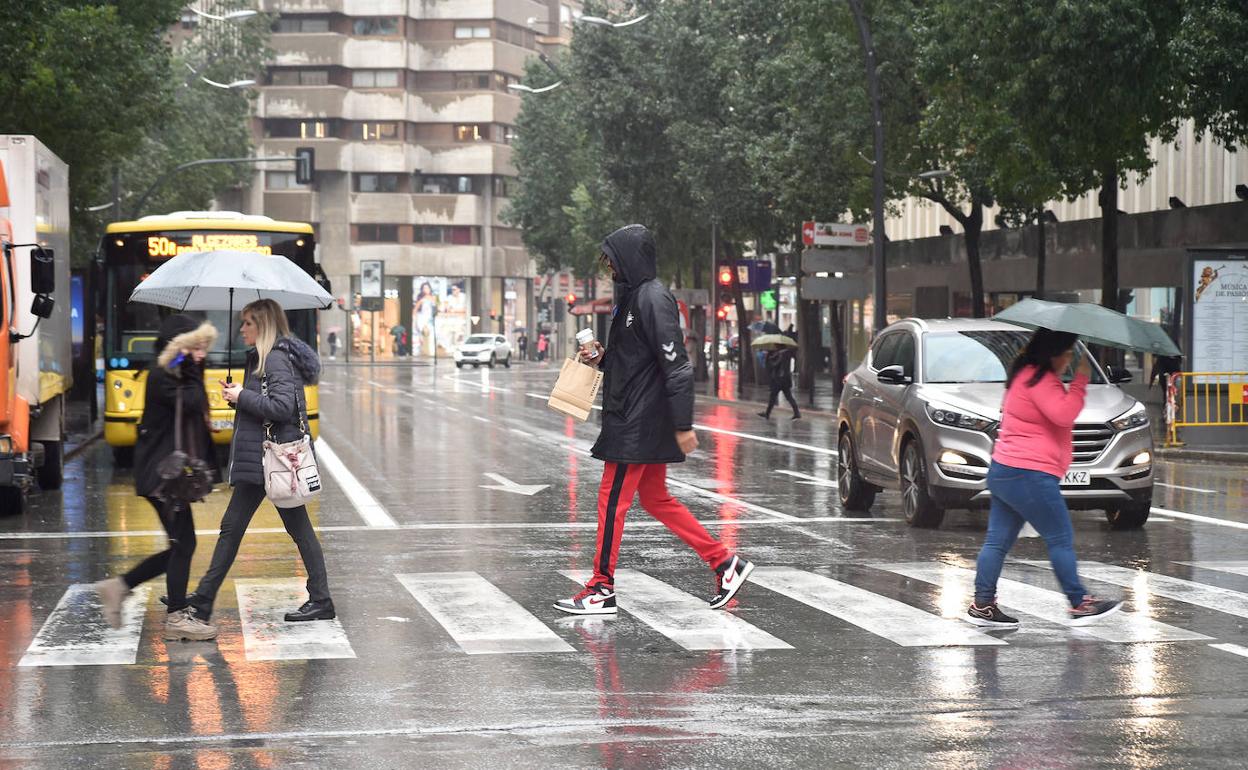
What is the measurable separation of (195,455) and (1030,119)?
18871 millimetres

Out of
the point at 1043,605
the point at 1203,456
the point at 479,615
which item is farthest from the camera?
the point at 1203,456

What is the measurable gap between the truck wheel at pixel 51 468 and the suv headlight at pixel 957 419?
9.22 metres

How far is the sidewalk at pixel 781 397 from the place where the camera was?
40.0 metres

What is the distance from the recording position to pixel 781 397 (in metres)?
46.9

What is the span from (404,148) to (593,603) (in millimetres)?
96818

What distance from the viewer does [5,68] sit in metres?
25.8

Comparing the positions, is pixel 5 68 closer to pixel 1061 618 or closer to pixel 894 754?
pixel 1061 618

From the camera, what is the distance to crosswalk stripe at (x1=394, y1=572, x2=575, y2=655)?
9273 mm

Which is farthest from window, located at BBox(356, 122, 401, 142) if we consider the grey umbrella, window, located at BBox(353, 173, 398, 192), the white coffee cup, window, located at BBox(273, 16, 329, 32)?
the white coffee cup

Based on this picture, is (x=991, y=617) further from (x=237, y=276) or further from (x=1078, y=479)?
(x=237, y=276)

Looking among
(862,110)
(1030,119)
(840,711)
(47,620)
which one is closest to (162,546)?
(47,620)

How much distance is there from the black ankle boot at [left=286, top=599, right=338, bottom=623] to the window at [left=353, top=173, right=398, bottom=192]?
9674 cm

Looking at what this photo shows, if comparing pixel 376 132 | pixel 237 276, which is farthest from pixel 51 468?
pixel 376 132

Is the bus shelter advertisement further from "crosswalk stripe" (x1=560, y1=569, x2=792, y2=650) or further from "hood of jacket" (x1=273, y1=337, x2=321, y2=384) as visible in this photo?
"hood of jacket" (x1=273, y1=337, x2=321, y2=384)
